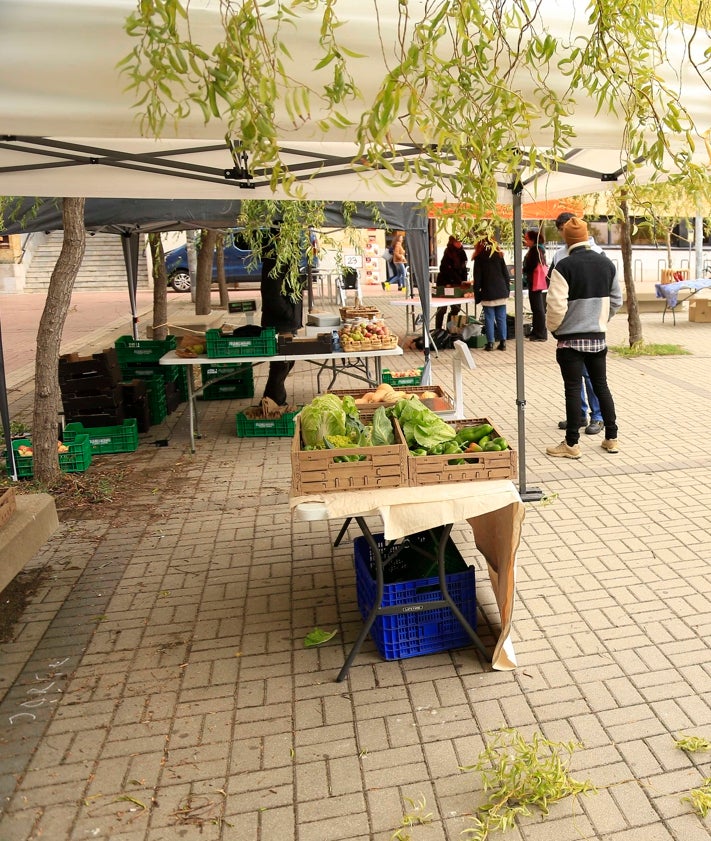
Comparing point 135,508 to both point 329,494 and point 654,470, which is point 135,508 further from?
point 654,470

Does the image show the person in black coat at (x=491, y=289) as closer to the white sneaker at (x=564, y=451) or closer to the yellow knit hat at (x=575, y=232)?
the yellow knit hat at (x=575, y=232)

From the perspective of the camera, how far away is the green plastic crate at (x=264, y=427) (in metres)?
8.45

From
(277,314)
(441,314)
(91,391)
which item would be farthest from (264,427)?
(441,314)

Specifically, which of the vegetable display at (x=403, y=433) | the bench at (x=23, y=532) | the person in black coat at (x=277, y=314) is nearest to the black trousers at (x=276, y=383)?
the person in black coat at (x=277, y=314)

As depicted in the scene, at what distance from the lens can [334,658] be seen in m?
4.02

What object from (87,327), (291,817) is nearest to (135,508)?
(291,817)

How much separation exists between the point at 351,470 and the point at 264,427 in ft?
15.8

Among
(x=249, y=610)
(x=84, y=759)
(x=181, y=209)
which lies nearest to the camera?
(x=84, y=759)

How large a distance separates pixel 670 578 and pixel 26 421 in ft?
24.0

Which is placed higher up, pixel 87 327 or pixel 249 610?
pixel 87 327

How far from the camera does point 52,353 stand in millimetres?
6930

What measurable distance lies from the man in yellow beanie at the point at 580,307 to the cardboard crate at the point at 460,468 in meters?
3.30

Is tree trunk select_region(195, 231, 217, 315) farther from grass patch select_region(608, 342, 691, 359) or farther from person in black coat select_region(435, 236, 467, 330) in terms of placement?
grass patch select_region(608, 342, 691, 359)

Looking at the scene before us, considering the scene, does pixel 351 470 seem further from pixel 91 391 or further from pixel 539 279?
pixel 539 279
